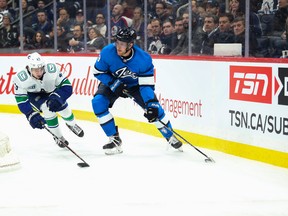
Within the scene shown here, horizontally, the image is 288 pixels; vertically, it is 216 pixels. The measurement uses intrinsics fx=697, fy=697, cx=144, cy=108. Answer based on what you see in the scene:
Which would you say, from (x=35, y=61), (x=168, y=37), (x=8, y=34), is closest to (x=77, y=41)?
(x=8, y=34)

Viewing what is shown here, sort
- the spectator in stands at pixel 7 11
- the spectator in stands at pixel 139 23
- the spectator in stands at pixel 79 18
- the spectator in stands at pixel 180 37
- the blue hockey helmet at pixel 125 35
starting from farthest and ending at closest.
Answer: the spectator in stands at pixel 7 11
the spectator in stands at pixel 79 18
the spectator in stands at pixel 139 23
the spectator in stands at pixel 180 37
the blue hockey helmet at pixel 125 35

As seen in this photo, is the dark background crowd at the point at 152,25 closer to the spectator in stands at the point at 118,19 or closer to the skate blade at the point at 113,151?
the spectator in stands at the point at 118,19

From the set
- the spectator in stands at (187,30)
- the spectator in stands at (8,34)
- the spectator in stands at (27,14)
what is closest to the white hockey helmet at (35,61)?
the spectator in stands at (187,30)

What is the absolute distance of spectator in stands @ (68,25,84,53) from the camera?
1078cm

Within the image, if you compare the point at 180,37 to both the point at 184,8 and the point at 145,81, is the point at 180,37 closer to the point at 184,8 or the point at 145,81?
the point at 184,8

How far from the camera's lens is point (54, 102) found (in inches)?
274

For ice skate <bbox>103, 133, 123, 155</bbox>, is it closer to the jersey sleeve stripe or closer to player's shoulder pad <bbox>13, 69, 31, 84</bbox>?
the jersey sleeve stripe

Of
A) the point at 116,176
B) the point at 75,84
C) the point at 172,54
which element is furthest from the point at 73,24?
the point at 116,176

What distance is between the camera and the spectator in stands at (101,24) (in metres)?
10.3

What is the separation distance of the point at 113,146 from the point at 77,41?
4152 mm

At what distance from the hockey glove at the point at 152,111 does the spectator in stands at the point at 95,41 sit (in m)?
3.75

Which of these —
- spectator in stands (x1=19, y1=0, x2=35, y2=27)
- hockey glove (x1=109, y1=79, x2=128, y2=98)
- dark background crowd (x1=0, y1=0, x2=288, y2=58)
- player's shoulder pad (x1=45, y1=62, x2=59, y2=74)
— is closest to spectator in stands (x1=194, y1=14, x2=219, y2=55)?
dark background crowd (x1=0, y1=0, x2=288, y2=58)

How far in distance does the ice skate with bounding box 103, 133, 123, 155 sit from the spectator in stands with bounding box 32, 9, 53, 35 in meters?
4.70

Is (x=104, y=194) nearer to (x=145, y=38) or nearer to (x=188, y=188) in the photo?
(x=188, y=188)
